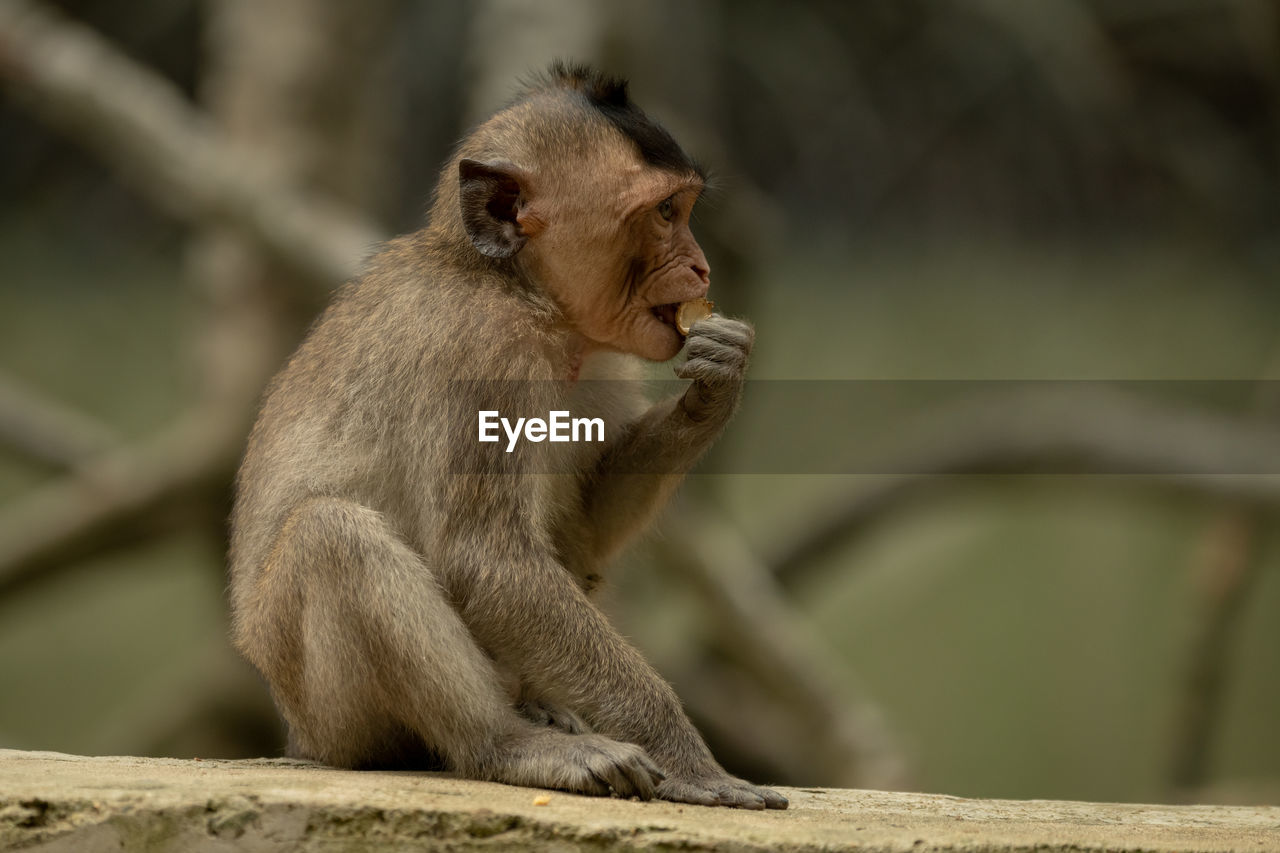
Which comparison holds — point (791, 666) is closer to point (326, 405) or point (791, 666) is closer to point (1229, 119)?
point (326, 405)

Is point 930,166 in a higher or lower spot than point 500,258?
higher

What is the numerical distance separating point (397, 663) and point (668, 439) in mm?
1139

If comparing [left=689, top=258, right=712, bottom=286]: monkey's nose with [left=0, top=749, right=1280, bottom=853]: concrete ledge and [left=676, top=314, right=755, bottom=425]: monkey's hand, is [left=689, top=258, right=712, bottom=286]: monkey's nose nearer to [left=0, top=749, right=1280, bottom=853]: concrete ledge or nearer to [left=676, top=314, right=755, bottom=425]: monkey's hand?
[left=676, top=314, right=755, bottom=425]: monkey's hand

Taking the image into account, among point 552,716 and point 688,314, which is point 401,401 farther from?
point 552,716

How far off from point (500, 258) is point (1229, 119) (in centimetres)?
1238

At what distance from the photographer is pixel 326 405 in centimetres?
413

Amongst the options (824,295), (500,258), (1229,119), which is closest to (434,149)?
(824,295)

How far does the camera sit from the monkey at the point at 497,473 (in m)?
3.74

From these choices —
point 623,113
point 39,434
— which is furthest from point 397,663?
point 39,434

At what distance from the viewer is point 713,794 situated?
3.68m

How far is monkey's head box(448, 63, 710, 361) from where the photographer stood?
4105 millimetres

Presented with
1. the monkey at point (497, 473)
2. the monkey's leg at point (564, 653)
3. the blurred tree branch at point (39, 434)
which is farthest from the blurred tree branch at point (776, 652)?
the monkey's leg at point (564, 653)

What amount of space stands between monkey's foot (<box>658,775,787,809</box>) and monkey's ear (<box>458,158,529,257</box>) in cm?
155

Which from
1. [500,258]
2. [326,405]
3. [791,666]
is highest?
[791,666]
